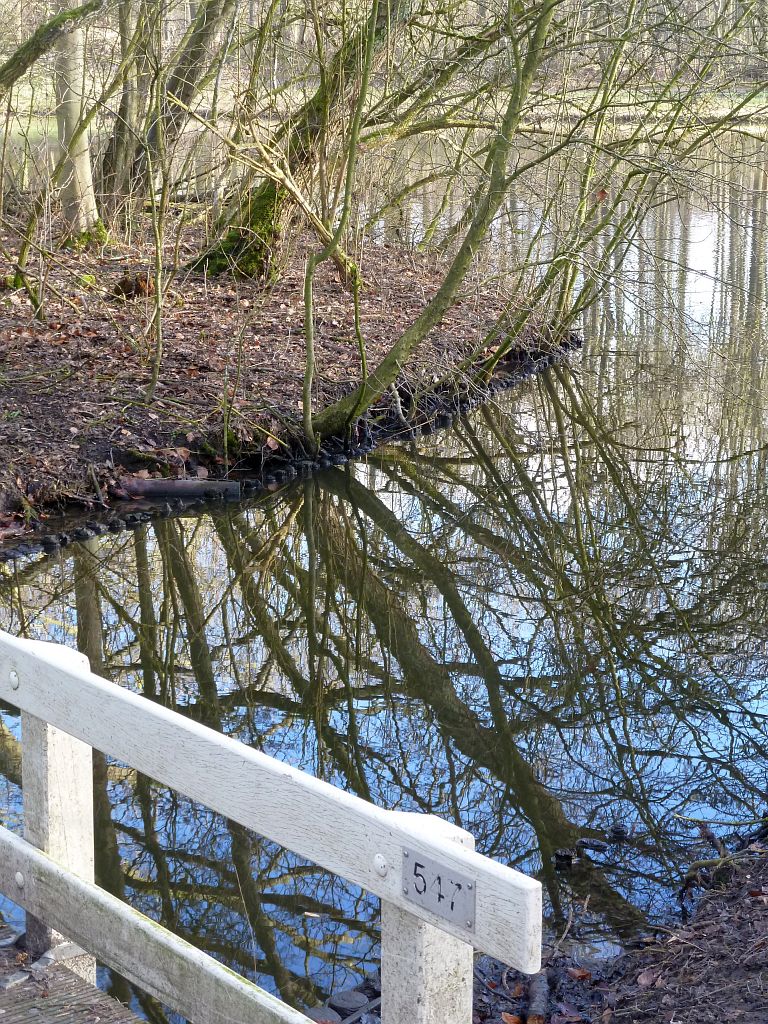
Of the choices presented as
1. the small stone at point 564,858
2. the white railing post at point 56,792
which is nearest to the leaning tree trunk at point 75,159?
the small stone at point 564,858

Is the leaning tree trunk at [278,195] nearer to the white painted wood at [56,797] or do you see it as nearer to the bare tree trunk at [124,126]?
the bare tree trunk at [124,126]

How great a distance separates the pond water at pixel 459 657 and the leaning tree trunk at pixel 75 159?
19.8 ft

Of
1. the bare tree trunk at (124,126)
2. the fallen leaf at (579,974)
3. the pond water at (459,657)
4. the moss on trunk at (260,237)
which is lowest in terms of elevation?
the fallen leaf at (579,974)

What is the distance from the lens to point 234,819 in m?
2.62

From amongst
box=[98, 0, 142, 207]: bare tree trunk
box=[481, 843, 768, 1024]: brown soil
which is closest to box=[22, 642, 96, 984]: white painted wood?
box=[481, 843, 768, 1024]: brown soil

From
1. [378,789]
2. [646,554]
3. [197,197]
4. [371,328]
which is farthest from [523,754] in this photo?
[197,197]

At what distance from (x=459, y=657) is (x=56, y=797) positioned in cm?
567

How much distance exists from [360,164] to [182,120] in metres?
2.41

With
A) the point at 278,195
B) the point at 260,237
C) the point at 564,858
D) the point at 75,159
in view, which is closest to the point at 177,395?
the point at 260,237

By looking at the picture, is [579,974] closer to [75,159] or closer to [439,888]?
[439,888]

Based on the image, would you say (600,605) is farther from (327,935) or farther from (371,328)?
(371,328)

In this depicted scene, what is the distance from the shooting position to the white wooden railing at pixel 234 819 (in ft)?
6.93

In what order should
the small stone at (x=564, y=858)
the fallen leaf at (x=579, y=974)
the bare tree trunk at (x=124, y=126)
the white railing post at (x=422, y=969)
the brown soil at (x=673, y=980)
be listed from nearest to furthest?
the white railing post at (x=422, y=969) → the brown soil at (x=673, y=980) → the fallen leaf at (x=579, y=974) → the small stone at (x=564, y=858) → the bare tree trunk at (x=124, y=126)

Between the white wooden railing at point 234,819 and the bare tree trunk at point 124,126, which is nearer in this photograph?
the white wooden railing at point 234,819
